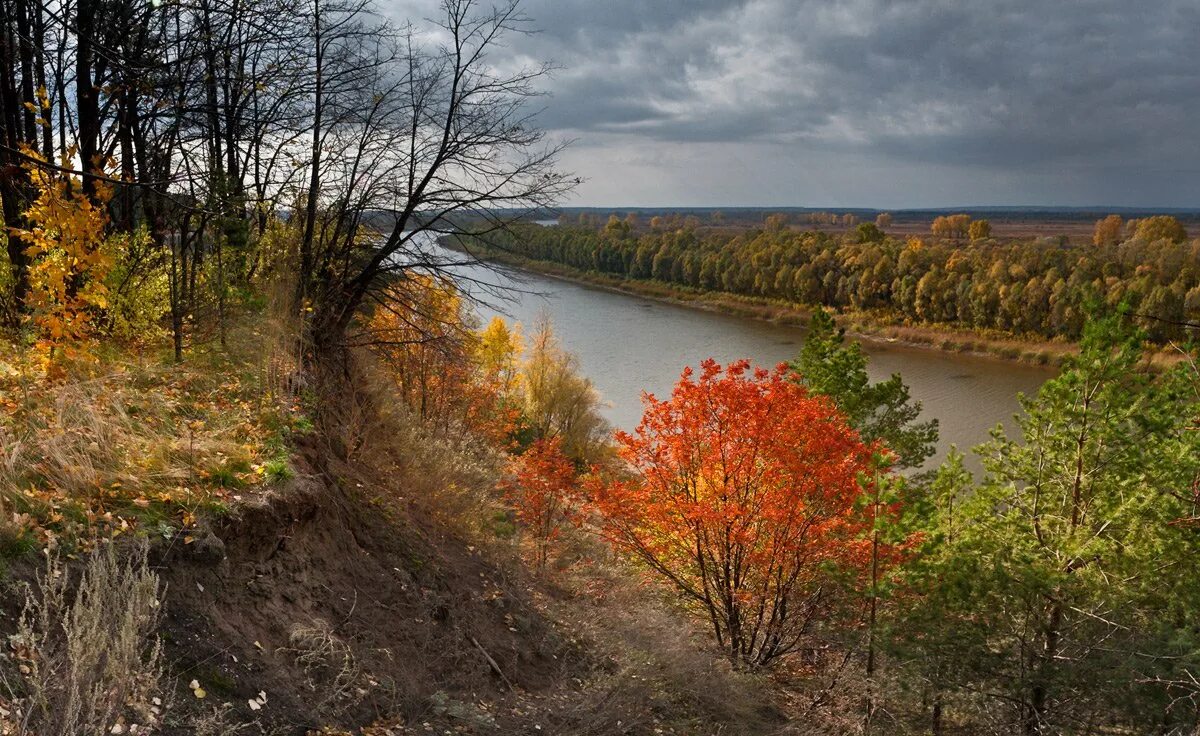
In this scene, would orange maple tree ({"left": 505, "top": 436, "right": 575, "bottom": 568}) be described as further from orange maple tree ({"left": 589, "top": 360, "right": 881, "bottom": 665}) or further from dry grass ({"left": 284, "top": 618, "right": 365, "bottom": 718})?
dry grass ({"left": 284, "top": 618, "right": 365, "bottom": 718})

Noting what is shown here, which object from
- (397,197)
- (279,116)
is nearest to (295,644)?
(397,197)

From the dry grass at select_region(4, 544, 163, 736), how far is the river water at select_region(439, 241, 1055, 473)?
18.3 meters

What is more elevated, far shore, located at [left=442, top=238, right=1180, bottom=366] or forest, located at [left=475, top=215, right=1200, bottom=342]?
forest, located at [left=475, top=215, right=1200, bottom=342]

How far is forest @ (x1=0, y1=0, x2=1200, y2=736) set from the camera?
552 cm

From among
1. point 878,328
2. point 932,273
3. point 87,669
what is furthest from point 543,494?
point 932,273

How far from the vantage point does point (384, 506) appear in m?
9.87

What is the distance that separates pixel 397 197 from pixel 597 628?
6885 millimetres

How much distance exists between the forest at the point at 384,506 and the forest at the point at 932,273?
34.3 m

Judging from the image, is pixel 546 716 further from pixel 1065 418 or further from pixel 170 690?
pixel 1065 418

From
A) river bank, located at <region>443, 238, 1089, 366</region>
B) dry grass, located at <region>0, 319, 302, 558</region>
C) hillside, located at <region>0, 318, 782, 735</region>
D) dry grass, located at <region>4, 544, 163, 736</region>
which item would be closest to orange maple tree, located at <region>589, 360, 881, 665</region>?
hillside, located at <region>0, 318, 782, 735</region>

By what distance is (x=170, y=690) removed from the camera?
15.5 ft

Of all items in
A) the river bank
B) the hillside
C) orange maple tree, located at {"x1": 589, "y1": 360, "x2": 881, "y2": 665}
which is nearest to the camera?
the hillside

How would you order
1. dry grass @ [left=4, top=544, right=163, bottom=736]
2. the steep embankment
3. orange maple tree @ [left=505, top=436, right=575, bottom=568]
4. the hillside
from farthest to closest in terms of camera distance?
orange maple tree @ [left=505, top=436, right=575, bottom=568] < the steep embankment < the hillside < dry grass @ [left=4, top=544, right=163, bottom=736]

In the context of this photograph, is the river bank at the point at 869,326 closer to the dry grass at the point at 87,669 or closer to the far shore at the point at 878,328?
the far shore at the point at 878,328
